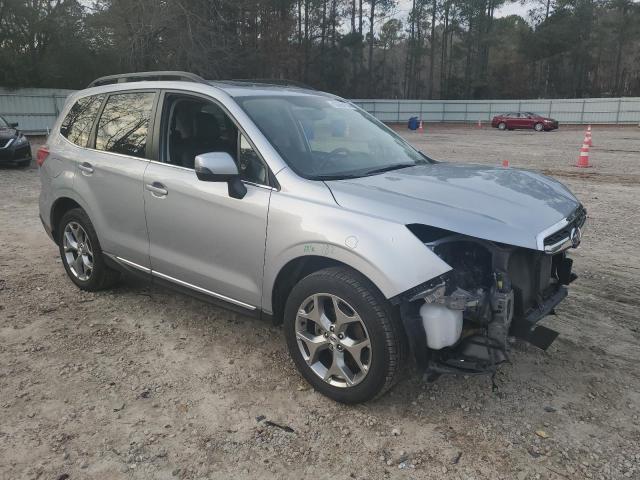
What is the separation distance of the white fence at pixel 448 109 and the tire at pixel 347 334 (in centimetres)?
2831

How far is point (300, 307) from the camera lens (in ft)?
10.9

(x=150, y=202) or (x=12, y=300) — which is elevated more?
(x=150, y=202)

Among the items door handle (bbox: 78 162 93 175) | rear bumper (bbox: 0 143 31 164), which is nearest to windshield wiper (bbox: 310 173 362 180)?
door handle (bbox: 78 162 93 175)

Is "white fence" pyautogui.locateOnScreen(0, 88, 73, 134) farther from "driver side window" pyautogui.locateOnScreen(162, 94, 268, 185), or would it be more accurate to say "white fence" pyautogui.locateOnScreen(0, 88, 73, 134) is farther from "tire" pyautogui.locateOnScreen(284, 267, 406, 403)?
"tire" pyautogui.locateOnScreen(284, 267, 406, 403)

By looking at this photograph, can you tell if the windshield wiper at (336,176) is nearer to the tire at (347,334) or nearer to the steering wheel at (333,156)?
the steering wheel at (333,156)

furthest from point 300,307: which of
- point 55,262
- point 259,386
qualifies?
point 55,262

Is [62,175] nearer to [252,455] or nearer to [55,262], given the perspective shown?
[55,262]

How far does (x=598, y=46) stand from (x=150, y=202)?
65689 mm

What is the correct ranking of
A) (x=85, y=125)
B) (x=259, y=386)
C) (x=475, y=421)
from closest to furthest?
(x=475, y=421)
(x=259, y=386)
(x=85, y=125)

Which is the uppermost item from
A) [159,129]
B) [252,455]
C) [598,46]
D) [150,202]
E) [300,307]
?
[598,46]

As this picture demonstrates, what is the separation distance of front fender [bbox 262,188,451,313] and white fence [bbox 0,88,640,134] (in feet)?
92.2

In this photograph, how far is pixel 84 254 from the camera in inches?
199

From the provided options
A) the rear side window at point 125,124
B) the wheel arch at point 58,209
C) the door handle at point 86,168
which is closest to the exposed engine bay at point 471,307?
the rear side window at point 125,124

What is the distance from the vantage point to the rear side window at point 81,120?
4.91m
